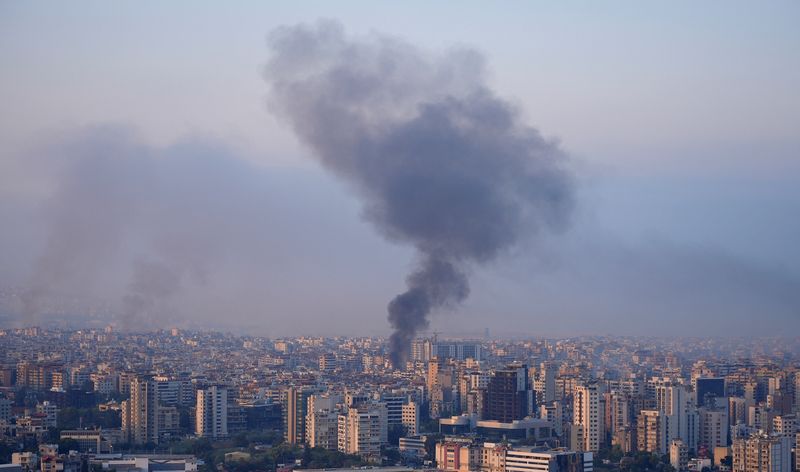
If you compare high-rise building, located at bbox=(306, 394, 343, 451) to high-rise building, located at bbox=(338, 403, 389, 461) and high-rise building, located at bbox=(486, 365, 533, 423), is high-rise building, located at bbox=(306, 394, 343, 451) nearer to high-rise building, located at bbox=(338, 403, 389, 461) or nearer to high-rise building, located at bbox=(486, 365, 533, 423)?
high-rise building, located at bbox=(338, 403, 389, 461)

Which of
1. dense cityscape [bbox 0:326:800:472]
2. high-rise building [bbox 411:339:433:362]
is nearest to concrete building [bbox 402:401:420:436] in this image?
dense cityscape [bbox 0:326:800:472]

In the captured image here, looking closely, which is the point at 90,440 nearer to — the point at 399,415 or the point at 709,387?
the point at 399,415

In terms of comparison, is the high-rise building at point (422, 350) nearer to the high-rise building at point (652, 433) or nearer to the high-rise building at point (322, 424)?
the high-rise building at point (322, 424)

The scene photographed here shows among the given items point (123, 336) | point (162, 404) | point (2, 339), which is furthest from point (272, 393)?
point (123, 336)

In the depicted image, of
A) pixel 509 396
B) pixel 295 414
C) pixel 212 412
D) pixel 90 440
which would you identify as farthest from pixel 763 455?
pixel 212 412

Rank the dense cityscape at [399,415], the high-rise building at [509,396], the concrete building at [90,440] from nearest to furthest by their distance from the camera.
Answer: the dense cityscape at [399,415] → the concrete building at [90,440] → the high-rise building at [509,396]

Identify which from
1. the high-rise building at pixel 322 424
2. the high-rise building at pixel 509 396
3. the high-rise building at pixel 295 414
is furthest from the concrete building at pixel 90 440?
the high-rise building at pixel 509 396

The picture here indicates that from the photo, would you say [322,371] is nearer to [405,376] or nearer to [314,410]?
[405,376]
